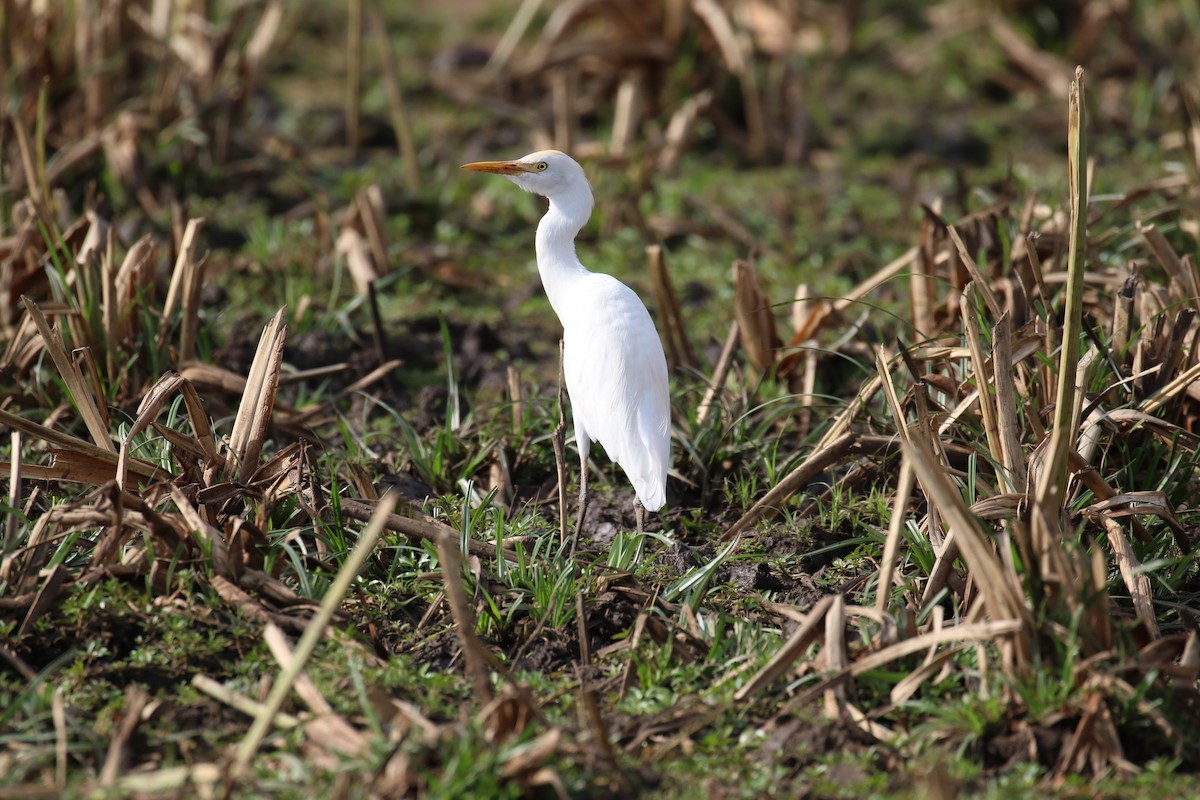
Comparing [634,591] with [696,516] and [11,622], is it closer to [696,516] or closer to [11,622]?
[696,516]

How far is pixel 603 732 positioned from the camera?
272 centimetres

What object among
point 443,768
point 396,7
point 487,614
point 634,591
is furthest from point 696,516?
point 396,7

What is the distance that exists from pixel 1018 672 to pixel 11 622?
7.87ft

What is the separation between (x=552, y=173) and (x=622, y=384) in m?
0.84

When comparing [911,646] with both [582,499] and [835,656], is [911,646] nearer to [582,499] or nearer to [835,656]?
[835,656]

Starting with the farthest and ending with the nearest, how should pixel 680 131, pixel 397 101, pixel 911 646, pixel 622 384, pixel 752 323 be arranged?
pixel 680 131, pixel 397 101, pixel 752 323, pixel 622 384, pixel 911 646

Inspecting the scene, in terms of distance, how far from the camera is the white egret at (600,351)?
361cm

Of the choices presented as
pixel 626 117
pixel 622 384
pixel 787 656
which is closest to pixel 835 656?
pixel 787 656

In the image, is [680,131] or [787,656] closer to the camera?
[787,656]

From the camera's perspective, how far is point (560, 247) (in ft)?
13.4

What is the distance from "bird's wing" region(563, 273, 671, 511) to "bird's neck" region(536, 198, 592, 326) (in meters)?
0.14

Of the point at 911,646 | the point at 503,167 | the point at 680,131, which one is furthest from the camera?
the point at 680,131

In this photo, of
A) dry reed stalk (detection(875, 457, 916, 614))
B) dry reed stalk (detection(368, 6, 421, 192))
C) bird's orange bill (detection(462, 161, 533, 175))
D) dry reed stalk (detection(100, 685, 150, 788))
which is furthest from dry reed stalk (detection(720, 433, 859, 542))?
dry reed stalk (detection(368, 6, 421, 192))

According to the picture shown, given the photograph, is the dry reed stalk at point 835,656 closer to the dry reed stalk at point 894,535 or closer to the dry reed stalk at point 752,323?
the dry reed stalk at point 894,535
